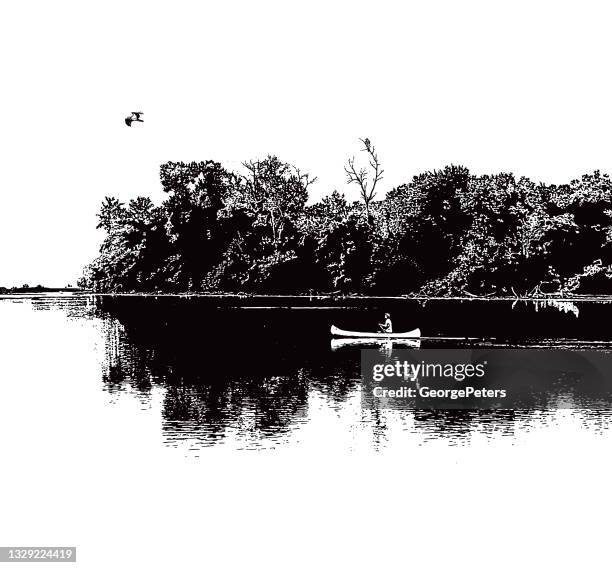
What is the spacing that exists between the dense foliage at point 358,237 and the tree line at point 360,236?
14 cm

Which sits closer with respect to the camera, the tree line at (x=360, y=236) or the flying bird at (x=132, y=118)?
the flying bird at (x=132, y=118)

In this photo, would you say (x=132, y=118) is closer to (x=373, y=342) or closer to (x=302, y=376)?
(x=302, y=376)

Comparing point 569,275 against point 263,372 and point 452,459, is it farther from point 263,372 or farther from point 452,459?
point 452,459

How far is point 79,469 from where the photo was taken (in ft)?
82.9

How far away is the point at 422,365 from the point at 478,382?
968 centimetres

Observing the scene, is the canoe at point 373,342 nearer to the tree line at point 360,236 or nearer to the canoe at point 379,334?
the canoe at point 379,334

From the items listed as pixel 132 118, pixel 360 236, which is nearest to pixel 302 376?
pixel 132 118

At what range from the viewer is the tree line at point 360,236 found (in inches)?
3804

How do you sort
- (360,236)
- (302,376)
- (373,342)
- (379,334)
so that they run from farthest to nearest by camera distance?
(360,236) < (373,342) < (379,334) < (302,376)

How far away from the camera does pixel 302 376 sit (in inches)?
1674

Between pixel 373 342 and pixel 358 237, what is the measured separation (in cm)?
5014

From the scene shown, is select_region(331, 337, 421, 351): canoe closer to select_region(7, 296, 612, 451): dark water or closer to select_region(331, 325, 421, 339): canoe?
select_region(331, 325, 421, 339): canoe

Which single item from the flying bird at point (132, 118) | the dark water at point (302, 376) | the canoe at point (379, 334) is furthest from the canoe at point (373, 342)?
the flying bird at point (132, 118)

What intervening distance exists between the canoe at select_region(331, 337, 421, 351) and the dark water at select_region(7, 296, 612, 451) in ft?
1.74
